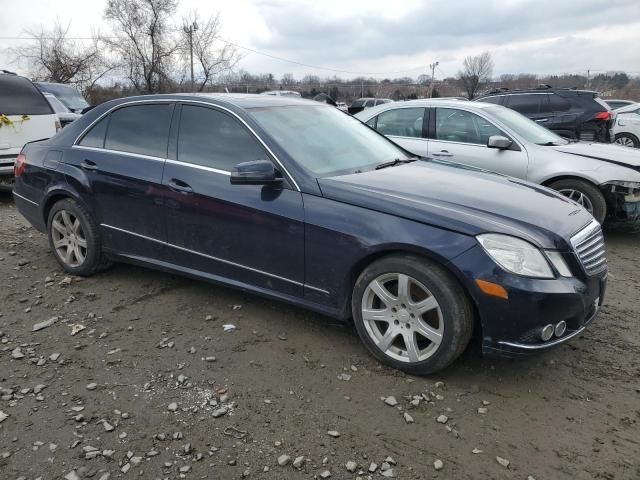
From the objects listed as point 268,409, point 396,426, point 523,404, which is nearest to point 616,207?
point 523,404

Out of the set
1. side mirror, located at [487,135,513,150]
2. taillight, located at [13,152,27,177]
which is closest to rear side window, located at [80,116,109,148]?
taillight, located at [13,152,27,177]

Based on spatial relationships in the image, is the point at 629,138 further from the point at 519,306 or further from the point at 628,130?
the point at 519,306

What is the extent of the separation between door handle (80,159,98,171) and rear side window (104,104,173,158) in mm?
184

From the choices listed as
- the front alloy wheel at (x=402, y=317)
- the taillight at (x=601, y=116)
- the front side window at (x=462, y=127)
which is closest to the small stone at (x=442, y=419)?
the front alloy wheel at (x=402, y=317)

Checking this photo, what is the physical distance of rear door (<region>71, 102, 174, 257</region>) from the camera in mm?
4027

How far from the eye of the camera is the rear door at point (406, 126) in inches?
277

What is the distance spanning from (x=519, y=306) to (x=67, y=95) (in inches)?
611

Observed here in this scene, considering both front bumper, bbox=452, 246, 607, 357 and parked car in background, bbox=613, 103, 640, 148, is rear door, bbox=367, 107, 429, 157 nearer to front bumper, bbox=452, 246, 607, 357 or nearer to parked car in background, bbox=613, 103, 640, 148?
front bumper, bbox=452, 246, 607, 357

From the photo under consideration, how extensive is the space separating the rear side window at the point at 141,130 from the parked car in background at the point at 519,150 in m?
3.43

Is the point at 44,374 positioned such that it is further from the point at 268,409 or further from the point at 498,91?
the point at 498,91

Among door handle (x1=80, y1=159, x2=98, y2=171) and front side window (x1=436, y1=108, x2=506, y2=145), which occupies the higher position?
front side window (x1=436, y1=108, x2=506, y2=145)

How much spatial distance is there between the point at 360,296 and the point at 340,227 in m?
0.44

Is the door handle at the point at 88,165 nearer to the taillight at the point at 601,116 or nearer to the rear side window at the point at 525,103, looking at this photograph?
the rear side window at the point at 525,103

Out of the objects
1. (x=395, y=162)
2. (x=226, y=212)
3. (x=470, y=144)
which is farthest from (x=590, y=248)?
(x=470, y=144)
